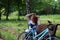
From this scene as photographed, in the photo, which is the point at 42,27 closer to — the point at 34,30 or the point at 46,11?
the point at 34,30

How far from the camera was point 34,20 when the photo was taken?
8969mm

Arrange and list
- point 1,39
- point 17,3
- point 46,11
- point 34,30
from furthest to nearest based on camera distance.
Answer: point 46,11 < point 17,3 < point 1,39 < point 34,30

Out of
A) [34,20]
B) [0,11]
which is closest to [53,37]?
[34,20]

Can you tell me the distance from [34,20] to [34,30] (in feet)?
1.23

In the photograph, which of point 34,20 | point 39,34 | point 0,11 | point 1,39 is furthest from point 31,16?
point 0,11

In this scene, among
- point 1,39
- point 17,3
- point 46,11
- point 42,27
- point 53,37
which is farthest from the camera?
point 46,11

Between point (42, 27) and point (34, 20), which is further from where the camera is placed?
point (34, 20)

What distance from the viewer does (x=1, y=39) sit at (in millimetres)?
11094

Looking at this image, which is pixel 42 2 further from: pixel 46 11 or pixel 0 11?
pixel 46 11

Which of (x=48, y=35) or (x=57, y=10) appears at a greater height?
(x=48, y=35)

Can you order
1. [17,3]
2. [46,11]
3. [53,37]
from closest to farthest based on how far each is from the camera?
1. [53,37]
2. [17,3]
3. [46,11]

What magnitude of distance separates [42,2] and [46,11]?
22.4 metres

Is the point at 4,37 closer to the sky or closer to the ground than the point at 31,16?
closer to the ground

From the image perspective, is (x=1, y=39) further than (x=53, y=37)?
Yes
